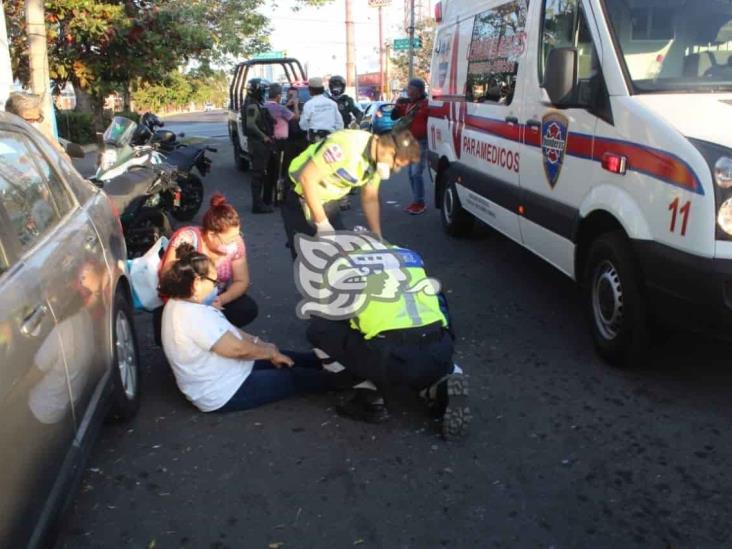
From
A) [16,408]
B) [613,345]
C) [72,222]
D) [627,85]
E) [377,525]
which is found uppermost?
[627,85]

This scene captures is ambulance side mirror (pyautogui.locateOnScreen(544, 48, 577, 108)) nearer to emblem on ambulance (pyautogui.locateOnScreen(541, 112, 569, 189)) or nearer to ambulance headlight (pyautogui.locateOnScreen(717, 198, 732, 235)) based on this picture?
emblem on ambulance (pyautogui.locateOnScreen(541, 112, 569, 189))

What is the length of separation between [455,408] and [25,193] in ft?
6.89

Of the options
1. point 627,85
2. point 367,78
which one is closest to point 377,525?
point 627,85

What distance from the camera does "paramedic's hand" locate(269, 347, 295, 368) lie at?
3.88 metres

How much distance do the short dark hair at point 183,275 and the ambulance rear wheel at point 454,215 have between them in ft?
13.8

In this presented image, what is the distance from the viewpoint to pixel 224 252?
4.47m

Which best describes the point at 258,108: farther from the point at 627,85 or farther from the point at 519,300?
the point at 627,85

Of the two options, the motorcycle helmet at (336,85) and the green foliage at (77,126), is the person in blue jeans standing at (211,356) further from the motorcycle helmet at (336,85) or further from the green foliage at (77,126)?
the green foliage at (77,126)

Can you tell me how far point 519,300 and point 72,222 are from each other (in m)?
3.49

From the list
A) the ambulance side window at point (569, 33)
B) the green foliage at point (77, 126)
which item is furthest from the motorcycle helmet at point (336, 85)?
the green foliage at point (77, 126)

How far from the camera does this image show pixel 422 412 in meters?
3.83

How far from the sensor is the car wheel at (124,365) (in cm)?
352

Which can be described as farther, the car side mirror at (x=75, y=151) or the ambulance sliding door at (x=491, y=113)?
the car side mirror at (x=75, y=151)

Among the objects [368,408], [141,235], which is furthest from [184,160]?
[368,408]
